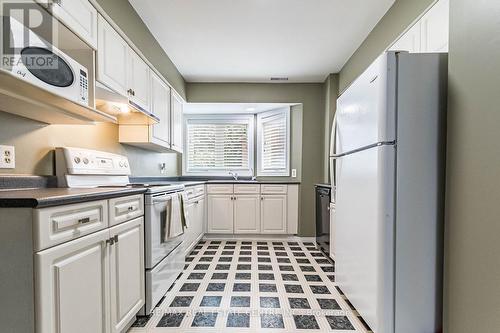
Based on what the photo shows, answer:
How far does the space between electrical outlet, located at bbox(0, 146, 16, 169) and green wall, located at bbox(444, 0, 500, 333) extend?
2.31 m

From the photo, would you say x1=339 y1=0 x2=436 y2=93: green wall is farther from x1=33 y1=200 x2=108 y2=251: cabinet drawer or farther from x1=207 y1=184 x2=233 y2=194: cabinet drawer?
x1=33 y1=200 x2=108 y2=251: cabinet drawer

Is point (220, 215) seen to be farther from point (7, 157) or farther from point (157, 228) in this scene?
point (7, 157)

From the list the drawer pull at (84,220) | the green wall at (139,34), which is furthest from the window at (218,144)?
the drawer pull at (84,220)

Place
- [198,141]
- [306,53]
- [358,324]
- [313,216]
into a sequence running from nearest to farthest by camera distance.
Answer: [358,324], [306,53], [313,216], [198,141]

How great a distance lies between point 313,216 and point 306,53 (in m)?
2.39

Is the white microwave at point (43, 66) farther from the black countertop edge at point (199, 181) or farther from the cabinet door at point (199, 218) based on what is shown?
the cabinet door at point (199, 218)

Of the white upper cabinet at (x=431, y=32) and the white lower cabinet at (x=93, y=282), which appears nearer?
the white lower cabinet at (x=93, y=282)

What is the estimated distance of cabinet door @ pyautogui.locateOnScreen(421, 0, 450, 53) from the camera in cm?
154

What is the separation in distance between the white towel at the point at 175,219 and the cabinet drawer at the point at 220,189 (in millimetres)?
1584

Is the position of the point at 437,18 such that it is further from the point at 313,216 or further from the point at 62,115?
the point at 313,216

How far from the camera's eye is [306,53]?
3.04 meters

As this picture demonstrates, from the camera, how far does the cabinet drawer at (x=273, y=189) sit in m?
3.91

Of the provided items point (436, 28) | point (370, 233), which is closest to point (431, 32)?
point (436, 28)

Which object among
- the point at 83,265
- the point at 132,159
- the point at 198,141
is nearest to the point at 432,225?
the point at 83,265
